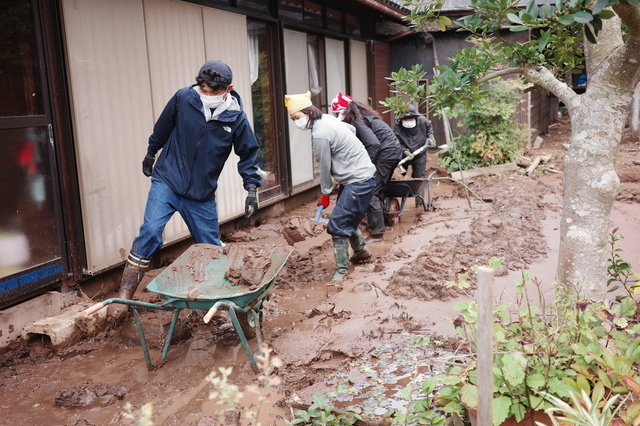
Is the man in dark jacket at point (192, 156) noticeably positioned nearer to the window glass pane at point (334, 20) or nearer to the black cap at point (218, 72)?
the black cap at point (218, 72)

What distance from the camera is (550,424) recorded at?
255cm

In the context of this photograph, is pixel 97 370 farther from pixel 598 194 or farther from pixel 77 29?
pixel 598 194

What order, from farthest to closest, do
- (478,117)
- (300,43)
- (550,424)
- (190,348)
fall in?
(478,117), (300,43), (190,348), (550,424)

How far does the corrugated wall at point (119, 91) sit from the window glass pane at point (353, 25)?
5309 mm

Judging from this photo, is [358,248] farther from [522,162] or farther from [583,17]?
[522,162]

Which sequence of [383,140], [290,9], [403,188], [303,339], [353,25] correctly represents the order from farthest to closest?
1. [353,25]
2. [290,9]
3. [403,188]
4. [383,140]
5. [303,339]

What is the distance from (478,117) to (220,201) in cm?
624

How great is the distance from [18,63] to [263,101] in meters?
4.25

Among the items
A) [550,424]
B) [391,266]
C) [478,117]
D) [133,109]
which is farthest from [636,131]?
[550,424]

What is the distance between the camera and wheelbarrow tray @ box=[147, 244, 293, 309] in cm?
409

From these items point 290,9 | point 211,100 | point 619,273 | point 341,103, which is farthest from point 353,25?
point 619,273

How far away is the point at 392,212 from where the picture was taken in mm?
8117

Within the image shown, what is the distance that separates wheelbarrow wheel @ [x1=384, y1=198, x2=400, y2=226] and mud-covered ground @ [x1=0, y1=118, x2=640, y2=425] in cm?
64

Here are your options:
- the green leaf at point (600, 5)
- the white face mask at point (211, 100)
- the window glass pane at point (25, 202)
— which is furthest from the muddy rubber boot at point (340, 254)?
the green leaf at point (600, 5)
